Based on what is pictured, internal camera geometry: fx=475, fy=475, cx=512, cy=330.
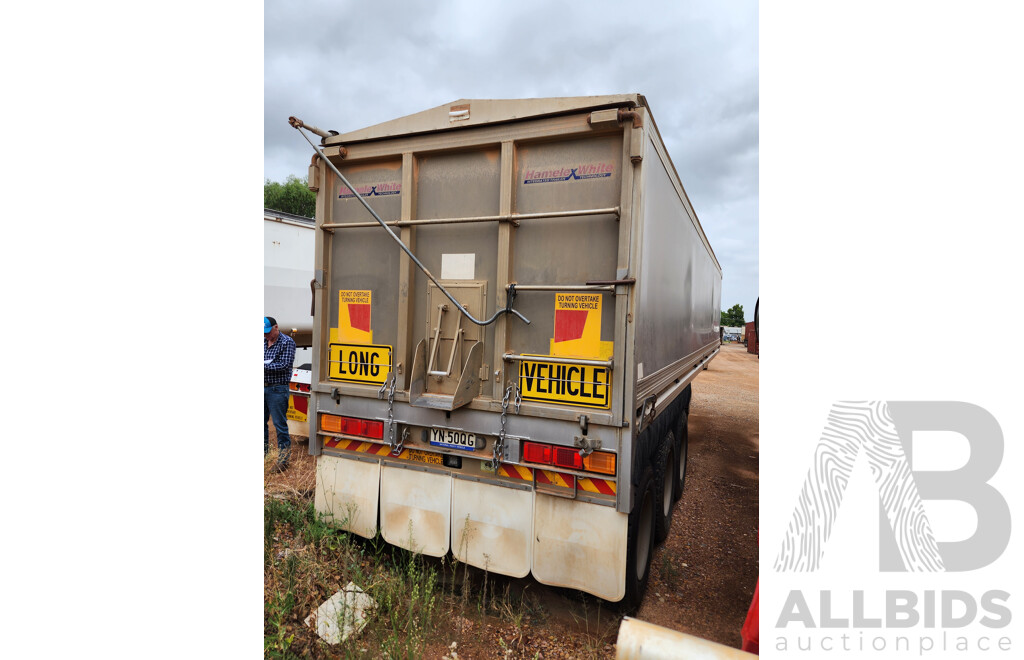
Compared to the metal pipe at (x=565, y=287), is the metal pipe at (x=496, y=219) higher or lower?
higher

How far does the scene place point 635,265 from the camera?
2.72 meters

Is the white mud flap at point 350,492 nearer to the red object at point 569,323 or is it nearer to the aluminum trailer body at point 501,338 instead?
the aluminum trailer body at point 501,338

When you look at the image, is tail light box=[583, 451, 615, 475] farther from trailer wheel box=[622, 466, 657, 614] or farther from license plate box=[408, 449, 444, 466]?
license plate box=[408, 449, 444, 466]

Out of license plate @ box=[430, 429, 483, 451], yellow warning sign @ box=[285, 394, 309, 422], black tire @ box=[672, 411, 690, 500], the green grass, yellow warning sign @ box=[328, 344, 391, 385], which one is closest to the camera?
the green grass

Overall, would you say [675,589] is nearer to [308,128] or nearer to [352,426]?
[352,426]

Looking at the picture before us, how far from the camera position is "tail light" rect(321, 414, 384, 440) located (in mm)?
3379

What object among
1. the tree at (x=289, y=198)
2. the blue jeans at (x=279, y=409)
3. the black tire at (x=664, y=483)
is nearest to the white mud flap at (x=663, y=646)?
the black tire at (x=664, y=483)

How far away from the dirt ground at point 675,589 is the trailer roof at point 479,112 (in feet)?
9.92

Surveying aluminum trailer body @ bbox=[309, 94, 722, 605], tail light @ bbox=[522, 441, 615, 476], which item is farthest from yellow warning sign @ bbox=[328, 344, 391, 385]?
tail light @ bbox=[522, 441, 615, 476]

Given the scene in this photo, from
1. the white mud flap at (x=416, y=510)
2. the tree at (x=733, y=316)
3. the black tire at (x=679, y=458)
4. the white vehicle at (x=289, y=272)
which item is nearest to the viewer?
the white mud flap at (x=416, y=510)

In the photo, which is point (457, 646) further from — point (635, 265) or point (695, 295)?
point (695, 295)

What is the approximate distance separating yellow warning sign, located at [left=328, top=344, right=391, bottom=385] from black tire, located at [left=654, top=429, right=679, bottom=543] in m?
2.20

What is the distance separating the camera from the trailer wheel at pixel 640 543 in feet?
9.63

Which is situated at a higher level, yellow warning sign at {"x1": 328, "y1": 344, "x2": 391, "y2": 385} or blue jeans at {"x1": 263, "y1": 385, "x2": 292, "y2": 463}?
yellow warning sign at {"x1": 328, "y1": 344, "x2": 391, "y2": 385}
